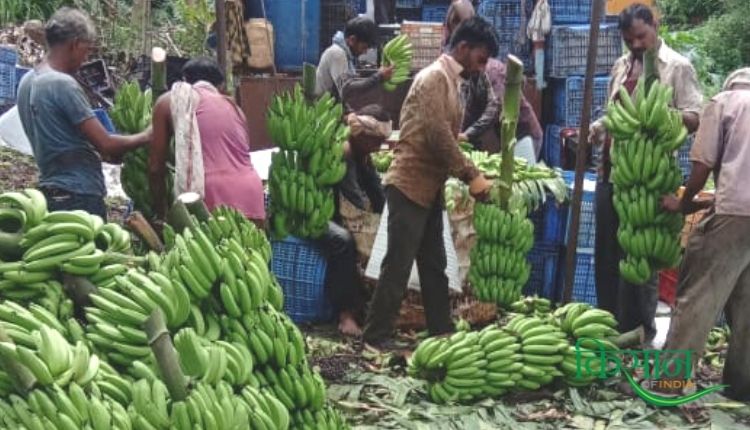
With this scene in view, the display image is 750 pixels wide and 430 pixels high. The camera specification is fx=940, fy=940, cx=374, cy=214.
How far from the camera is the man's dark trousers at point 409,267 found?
5020mm

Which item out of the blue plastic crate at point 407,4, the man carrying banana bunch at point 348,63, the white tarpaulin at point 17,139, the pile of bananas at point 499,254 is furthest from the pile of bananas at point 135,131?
the blue plastic crate at point 407,4

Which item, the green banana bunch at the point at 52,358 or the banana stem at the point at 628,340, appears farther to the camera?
the banana stem at the point at 628,340

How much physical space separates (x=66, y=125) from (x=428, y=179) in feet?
6.17

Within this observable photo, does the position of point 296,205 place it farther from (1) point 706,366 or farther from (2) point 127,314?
(2) point 127,314

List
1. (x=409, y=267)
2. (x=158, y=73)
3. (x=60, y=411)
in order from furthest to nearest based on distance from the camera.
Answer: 1. (x=409, y=267)
2. (x=158, y=73)
3. (x=60, y=411)

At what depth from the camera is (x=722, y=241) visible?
4422 millimetres

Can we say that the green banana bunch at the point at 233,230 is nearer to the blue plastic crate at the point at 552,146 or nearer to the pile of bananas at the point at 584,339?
the pile of bananas at the point at 584,339

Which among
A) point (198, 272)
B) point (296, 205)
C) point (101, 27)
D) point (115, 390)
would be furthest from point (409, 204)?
point (101, 27)

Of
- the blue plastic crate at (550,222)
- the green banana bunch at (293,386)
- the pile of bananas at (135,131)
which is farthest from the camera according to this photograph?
the blue plastic crate at (550,222)

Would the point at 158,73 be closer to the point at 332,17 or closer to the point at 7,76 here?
the point at 332,17

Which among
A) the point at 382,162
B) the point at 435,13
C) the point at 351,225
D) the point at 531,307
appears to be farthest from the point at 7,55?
the point at 531,307

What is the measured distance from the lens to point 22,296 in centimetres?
207

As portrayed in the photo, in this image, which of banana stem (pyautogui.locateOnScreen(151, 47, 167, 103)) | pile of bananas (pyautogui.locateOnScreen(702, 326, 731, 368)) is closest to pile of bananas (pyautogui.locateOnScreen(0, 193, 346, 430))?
banana stem (pyautogui.locateOnScreen(151, 47, 167, 103))

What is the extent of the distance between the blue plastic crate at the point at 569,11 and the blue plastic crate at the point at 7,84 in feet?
18.6
